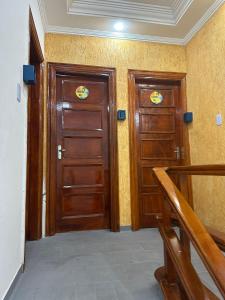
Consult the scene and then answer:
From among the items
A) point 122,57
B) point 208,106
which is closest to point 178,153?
point 208,106

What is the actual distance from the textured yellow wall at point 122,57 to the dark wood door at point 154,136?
0.22m

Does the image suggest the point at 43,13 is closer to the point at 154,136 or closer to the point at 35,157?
the point at 35,157

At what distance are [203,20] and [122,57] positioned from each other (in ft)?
3.72

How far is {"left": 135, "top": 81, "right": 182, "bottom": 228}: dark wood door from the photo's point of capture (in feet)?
10.6

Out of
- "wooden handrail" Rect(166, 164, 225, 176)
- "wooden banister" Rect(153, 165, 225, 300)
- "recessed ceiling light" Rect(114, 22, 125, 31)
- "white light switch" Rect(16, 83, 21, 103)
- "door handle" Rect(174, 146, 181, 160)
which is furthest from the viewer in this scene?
"door handle" Rect(174, 146, 181, 160)

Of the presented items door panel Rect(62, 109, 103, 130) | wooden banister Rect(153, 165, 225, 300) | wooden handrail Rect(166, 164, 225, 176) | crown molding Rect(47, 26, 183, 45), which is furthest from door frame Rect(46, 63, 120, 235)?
wooden handrail Rect(166, 164, 225, 176)

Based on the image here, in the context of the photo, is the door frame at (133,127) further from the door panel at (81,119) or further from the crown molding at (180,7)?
the crown molding at (180,7)

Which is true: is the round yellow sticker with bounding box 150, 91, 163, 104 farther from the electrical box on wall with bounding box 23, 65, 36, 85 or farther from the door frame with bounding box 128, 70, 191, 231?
the electrical box on wall with bounding box 23, 65, 36, 85

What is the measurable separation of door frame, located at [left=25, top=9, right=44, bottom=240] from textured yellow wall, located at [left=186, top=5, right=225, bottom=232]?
2.08 meters

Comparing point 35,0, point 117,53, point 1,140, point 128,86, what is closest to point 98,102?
point 128,86

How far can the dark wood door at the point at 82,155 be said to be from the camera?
3.03 m

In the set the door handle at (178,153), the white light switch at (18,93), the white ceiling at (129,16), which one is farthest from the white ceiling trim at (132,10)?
the door handle at (178,153)

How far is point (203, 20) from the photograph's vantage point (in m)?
2.96

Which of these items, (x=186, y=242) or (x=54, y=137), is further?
→ (x=54, y=137)
